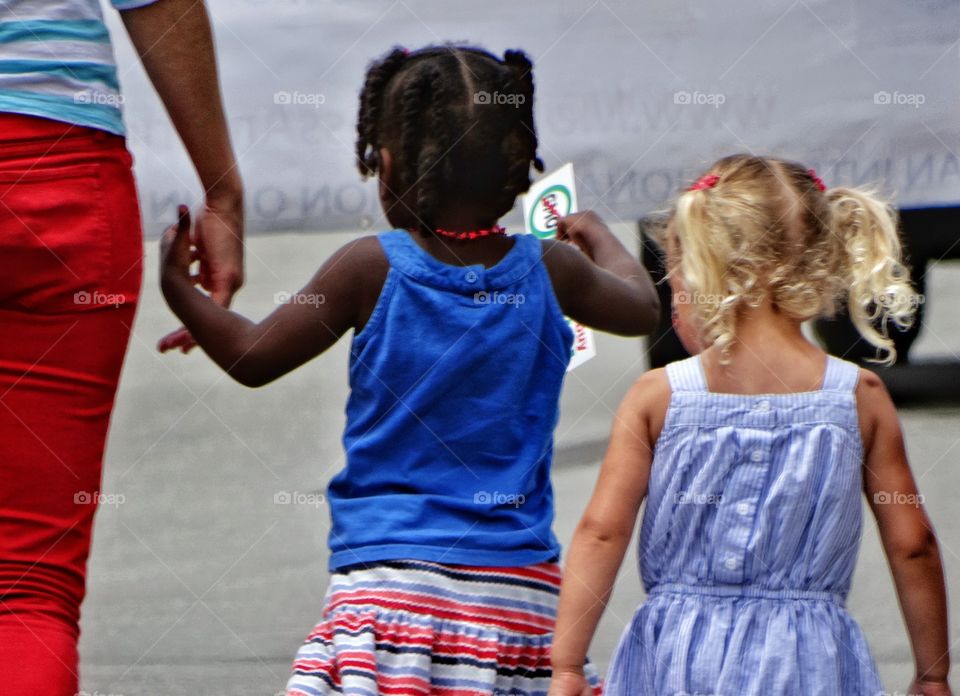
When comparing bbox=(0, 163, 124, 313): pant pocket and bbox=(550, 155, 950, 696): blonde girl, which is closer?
bbox=(0, 163, 124, 313): pant pocket

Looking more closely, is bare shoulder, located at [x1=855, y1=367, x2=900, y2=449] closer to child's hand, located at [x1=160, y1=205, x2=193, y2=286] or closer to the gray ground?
child's hand, located at [x1=160, y1=205, x2=193, y2=286]

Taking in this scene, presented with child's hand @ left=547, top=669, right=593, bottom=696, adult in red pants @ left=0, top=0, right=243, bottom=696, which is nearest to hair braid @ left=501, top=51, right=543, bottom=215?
adult in red pants @ left=0, top=0, right=243, bottom=696

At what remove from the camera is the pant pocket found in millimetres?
1741

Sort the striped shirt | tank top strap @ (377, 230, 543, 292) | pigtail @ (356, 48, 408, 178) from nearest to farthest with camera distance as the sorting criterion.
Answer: the striped shirt, tank top strap @ (377, 230, 543, 292), pigtail @ (356, 48, 408, 178)

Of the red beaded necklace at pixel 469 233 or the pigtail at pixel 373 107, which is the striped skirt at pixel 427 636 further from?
the pigtail at pixel 373 107

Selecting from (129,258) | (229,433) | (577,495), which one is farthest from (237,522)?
(129,258)

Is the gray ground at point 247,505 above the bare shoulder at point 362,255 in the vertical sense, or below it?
below

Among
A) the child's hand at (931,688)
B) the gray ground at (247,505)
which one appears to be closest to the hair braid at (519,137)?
the child's hand at (931,688)

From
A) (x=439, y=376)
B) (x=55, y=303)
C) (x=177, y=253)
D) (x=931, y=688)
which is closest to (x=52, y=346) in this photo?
(x=55, y=303)

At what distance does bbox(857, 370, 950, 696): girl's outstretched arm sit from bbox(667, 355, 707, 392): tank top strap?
0.18 meters

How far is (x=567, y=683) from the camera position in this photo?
1869 millimetres

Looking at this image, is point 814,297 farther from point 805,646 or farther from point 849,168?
point 849,168

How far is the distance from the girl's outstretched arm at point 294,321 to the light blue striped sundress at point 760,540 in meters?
0.40

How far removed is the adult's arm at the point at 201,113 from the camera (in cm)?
188
